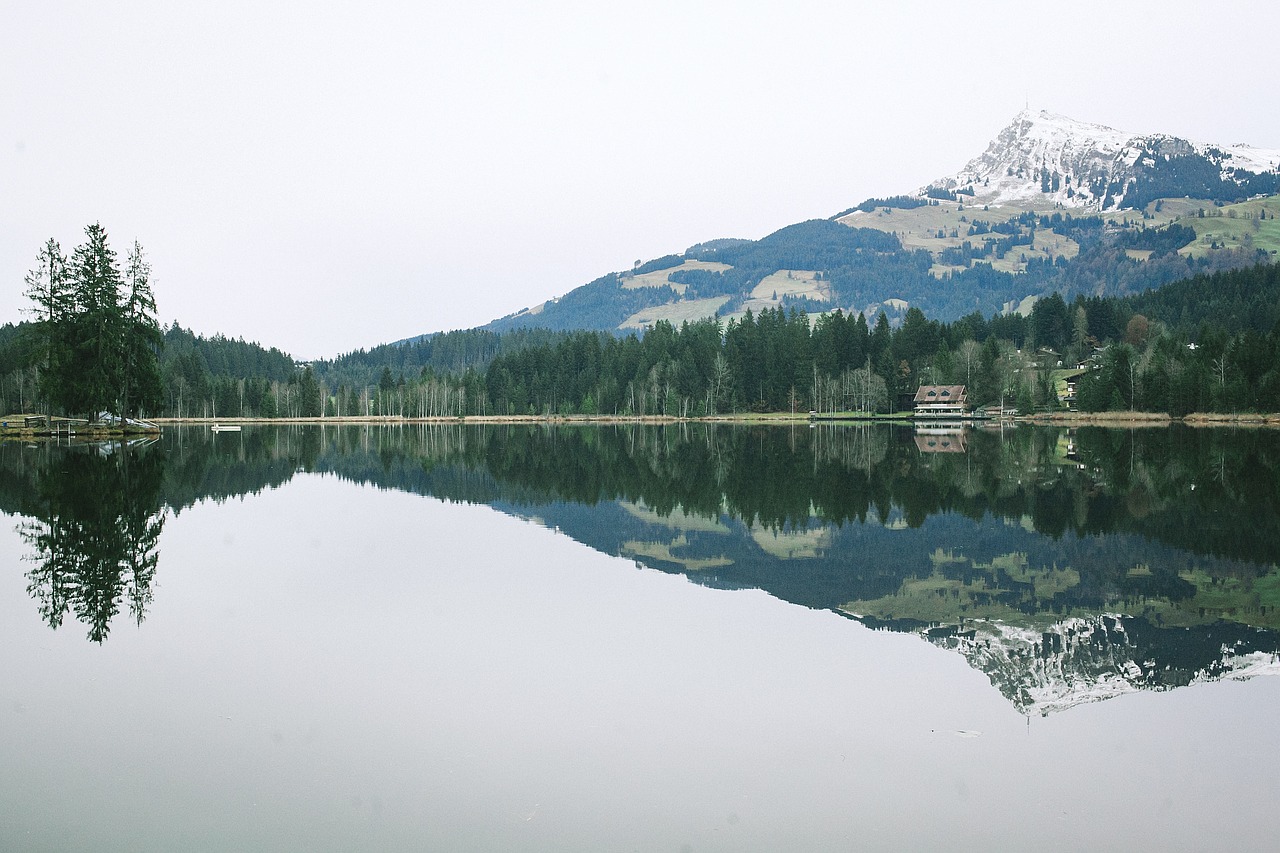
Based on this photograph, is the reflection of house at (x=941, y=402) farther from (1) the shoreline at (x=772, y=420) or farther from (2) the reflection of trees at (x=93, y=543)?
(2) the reflection of trees at (x=93, y=543)

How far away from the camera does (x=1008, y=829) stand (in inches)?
309

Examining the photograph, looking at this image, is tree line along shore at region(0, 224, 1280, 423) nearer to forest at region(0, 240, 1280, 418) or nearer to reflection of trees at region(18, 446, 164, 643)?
forest at region(0, 240, 1280, 418)

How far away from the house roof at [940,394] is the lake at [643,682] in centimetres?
10923

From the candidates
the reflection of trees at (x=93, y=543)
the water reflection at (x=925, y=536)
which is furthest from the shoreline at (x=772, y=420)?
the reflection of trees at (x=93, y=543)

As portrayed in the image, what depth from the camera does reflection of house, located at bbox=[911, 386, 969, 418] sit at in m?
132

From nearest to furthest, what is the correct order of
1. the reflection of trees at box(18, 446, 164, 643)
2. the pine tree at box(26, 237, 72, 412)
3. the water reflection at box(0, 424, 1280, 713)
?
the water reflection at box(0, 424, 1280, 713) < the reflection of trees at box(18, 446, 164, 643) < the pine tree at box(26, 237, 72, 412)

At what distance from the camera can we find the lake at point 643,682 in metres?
8.04

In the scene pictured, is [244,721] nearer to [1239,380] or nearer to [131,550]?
[131,550]

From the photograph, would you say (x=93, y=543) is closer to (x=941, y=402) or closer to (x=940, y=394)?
(x=941, y=402)

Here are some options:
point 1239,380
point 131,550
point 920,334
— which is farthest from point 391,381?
point 131,550

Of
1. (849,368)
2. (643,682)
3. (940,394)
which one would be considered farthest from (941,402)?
(643,682)

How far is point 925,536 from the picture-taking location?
914 inches

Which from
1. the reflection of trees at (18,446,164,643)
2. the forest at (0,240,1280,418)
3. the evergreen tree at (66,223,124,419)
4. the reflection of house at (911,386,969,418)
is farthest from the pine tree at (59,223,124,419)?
the reflection of house at (911,386,969,418)

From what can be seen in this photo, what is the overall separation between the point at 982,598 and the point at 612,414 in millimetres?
137810
